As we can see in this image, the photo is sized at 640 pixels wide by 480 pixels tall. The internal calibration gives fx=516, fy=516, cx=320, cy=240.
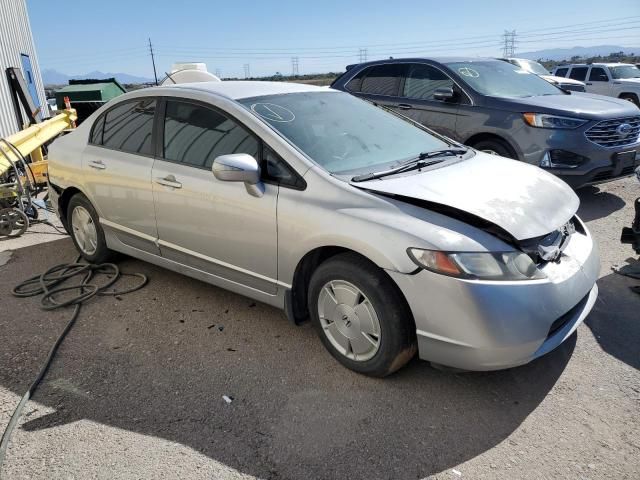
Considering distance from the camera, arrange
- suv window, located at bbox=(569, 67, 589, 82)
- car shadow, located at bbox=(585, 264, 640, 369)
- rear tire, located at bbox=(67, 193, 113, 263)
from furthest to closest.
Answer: suv window, located at bbox=(569, 67, 589, 82)
rear tire, located at bbox=(67, 193, 113, 263)
car shadow, located at bbox=(585, 264, 640, 369)

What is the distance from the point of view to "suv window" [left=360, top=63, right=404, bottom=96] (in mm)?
7504

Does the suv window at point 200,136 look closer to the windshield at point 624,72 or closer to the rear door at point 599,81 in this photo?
the rear door at point 599,81

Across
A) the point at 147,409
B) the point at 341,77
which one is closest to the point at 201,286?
the point at 147,409

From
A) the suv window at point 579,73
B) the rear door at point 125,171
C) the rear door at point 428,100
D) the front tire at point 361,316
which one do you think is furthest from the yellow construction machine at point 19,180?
the suv window at point 579,73

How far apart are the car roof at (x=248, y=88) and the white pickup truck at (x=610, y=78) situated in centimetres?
1700

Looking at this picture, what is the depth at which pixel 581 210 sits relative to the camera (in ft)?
20.7

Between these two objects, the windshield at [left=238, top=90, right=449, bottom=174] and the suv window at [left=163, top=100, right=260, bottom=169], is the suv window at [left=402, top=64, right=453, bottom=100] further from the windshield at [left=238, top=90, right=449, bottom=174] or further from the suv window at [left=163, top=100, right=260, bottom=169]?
the suv window at [left=163, top=100, right=260, bottom=169]

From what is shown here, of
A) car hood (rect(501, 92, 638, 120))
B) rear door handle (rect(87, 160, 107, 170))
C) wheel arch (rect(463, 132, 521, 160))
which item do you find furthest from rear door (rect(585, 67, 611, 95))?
rear door handle (rect(87, 160, 107, 170))

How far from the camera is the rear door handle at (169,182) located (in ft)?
12.2

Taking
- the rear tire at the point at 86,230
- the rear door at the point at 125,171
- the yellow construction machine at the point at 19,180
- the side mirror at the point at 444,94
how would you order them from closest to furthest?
the rear door at the point at 125,171
the rear tire at the point at 86,230
the yellow construction machine at the point at 19,180
the side mirror at the point at 444,94

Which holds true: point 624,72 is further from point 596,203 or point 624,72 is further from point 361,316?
point 361,316

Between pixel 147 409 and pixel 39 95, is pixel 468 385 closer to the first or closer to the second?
pixel 147 409

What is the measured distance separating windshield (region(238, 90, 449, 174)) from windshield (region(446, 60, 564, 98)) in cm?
321

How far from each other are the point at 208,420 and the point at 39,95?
1506cm
